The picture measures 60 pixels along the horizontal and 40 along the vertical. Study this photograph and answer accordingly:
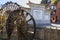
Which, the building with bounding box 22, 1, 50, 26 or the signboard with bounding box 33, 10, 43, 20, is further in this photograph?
the signboard with bounding box 33, 10, 43, 20

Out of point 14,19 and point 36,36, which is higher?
point 14,19

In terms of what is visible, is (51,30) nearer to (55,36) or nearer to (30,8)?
(55,36)

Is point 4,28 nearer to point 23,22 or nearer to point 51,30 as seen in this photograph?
point 23,22

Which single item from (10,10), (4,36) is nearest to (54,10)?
(10,10)

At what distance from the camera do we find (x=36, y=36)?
12805mm

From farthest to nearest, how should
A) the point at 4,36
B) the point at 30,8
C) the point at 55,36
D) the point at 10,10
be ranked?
the point at 30,8 → the point at 10,10 → the point at 4,36 → the point at 55,36

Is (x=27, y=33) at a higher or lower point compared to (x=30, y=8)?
lower

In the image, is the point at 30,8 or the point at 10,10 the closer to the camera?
the point at 10,10

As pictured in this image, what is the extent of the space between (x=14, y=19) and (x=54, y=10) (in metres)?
14.0

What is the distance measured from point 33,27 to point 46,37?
58.4 inches

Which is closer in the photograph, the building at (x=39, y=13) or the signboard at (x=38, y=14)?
the building at (x=39, y=13)

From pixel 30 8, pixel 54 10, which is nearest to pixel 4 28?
pixel 30 8

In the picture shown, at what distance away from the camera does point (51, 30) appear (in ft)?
39.9

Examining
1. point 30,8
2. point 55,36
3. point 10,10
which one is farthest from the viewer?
point 30,8
